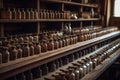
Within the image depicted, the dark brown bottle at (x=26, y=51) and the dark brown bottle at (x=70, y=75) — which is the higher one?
the dark brown bottle at (x=26, y=51)

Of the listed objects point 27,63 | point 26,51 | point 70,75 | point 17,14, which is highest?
point 17,14

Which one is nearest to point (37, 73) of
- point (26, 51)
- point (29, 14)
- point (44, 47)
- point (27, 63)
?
point (44, 47)

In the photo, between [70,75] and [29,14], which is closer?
[70,75]

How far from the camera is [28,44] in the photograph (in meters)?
2.74

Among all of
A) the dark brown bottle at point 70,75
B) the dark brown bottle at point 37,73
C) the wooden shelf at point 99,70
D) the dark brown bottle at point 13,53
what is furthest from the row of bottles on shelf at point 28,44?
the wooden shelf at point 99,70

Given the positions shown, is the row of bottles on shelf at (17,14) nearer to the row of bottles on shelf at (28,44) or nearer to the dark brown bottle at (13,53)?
the row of bottles on shelf at (28,44)

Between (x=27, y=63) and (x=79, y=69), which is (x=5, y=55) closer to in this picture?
(x=27, y=63)

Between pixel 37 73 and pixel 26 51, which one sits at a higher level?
pixel 26 51

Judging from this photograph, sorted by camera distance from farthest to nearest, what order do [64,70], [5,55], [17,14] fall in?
[17,14], [64,70], [5,55]

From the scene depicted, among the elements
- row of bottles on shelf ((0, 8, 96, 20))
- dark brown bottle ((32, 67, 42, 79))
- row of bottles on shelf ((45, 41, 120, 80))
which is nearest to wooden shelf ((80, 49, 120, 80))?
row of bottles on shelf ((45, 41, 120, 80))

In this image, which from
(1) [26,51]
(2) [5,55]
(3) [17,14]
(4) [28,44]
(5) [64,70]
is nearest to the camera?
(2) [5,55]

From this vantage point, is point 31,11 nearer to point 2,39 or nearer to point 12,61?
point 2,39

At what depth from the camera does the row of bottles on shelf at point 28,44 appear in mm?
2396

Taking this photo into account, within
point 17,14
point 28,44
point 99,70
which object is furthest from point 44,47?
point 99,70
